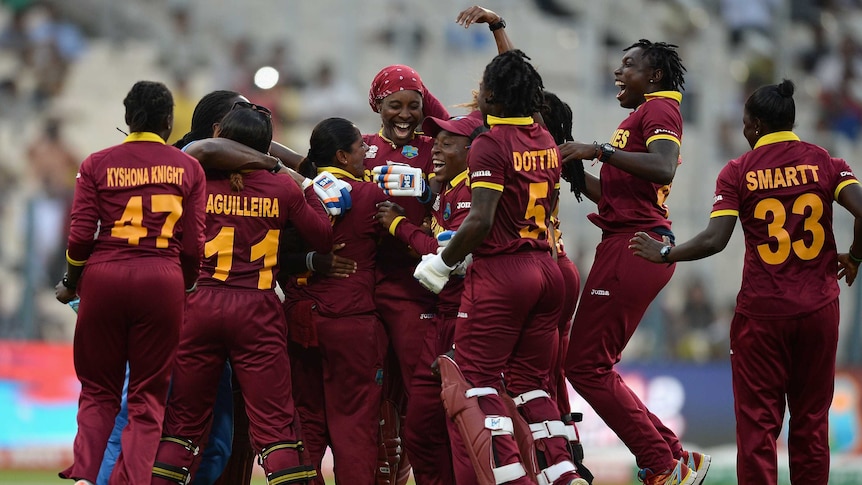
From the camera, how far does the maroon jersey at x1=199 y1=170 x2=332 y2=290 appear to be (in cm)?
742

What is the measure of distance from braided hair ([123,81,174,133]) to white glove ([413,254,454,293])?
5.69 ft

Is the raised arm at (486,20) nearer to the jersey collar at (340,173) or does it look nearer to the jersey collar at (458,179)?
the jersey collar at (458,179)

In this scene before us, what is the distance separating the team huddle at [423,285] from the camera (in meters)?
6.97

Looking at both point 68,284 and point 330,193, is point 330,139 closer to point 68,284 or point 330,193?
point 330,193

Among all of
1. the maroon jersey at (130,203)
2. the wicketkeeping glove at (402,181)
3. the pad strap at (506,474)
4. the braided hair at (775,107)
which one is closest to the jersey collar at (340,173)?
the wicketkeeping glove at (402,181)

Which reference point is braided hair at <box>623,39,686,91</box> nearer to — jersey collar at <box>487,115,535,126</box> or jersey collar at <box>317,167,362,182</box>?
jersey collar at <box>487,115,535,126</box>

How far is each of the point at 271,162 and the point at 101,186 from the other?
109cm

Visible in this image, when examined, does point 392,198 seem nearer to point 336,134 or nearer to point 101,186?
point 336,134

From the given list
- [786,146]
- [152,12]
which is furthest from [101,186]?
[152,12]

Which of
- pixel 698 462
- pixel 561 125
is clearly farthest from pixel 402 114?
pixel 698 462

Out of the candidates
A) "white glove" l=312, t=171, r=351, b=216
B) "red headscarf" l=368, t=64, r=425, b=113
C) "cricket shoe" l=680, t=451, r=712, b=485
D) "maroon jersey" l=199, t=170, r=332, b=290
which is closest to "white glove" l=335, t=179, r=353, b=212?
"white glove" l=312, t=171, r=351, b=216

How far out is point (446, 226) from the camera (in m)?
7.64

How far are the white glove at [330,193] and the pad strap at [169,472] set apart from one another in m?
1.85

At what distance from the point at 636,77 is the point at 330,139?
2.05 metres
